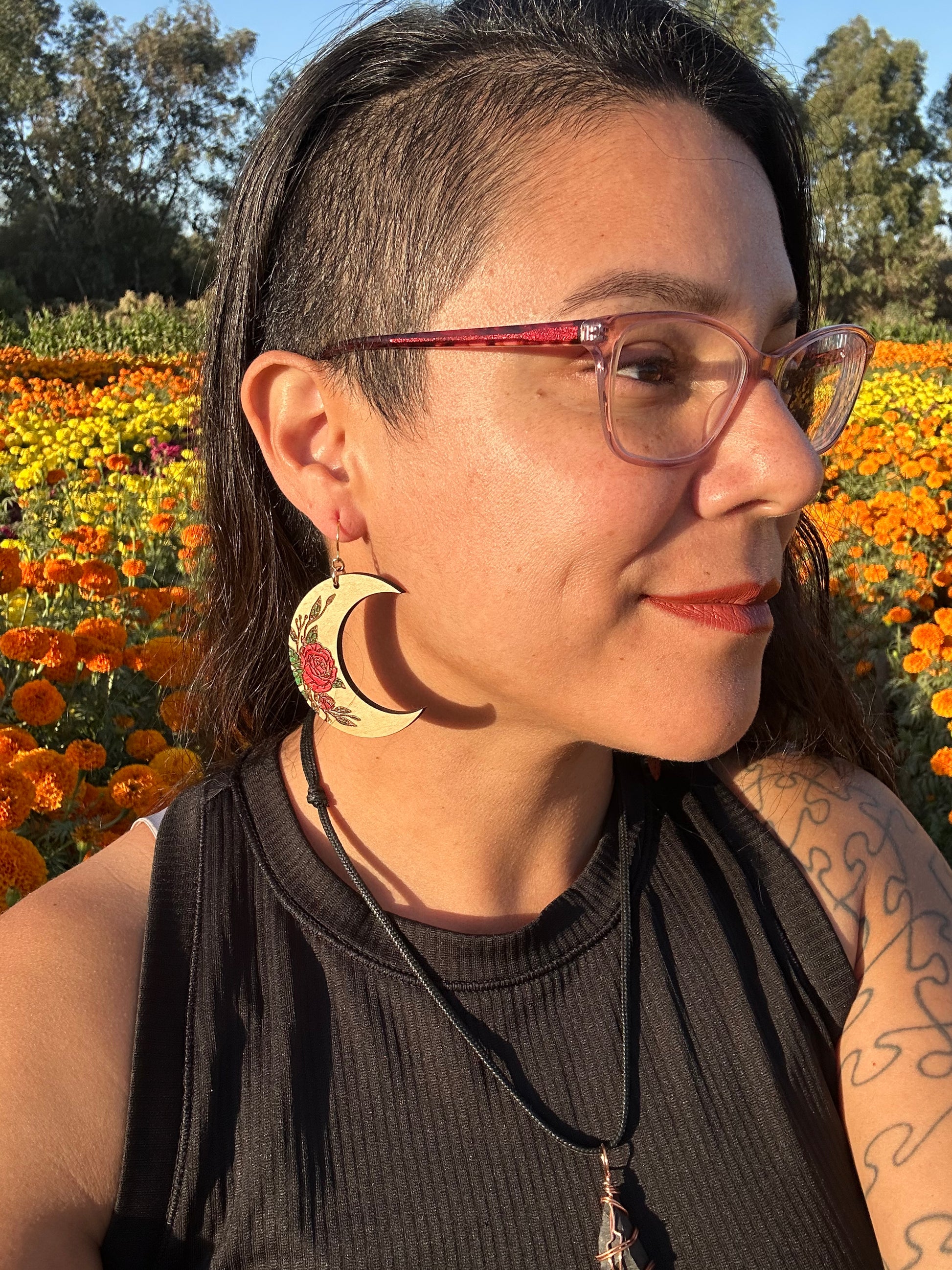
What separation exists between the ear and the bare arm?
2.47 ft

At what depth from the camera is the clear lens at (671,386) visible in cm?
121

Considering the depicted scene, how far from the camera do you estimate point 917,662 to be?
3732mm

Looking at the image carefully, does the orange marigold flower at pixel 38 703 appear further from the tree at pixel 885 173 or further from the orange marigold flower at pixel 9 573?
the tree at pixel 885 173

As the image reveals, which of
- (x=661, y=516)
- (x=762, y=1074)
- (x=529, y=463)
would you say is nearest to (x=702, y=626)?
(x=661, y=516)

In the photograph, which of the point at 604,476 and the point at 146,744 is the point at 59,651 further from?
the point at 604,476

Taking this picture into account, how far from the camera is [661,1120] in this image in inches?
53.1

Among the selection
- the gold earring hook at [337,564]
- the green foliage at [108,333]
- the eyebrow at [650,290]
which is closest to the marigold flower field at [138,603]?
the gold earring hook at [337,564]

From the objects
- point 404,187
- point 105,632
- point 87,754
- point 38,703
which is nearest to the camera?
point 404,187

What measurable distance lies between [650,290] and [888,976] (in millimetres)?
938

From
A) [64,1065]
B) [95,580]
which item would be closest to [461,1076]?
[64,1065]

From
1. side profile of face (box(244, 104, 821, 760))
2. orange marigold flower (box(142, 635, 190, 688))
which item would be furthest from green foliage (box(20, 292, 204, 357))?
side profile of face (box(244, 104, 821, 760))

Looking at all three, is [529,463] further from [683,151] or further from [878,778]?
[878,778]

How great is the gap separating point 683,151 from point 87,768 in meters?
1.69

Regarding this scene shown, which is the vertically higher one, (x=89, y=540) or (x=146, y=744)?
(x=89, y=540)
